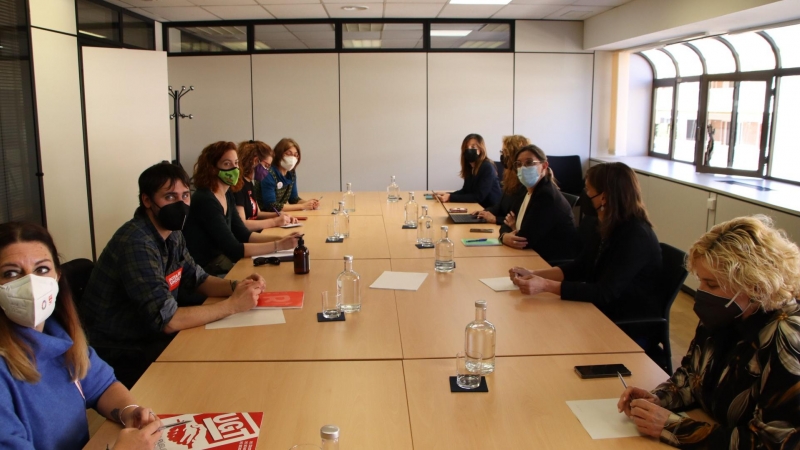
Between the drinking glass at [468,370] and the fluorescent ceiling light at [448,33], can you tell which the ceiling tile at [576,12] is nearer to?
the fluorescent ceiling light at [448,33]

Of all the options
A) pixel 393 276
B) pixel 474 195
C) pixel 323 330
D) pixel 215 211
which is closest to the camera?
pixel 323 330

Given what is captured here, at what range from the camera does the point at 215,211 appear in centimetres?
394

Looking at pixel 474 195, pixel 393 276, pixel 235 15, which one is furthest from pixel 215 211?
pixel 235 15

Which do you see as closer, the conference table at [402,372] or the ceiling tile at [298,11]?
the conference table at [402,372]

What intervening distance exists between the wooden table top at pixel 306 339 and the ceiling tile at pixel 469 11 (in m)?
5.11

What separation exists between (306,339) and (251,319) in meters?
0.35

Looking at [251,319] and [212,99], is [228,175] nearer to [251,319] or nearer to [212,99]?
[251,319]

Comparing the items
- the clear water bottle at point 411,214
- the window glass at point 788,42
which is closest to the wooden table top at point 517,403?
the clear water bottle at point 411,214

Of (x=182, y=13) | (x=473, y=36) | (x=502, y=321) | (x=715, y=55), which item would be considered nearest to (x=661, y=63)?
(x=715, y=55)

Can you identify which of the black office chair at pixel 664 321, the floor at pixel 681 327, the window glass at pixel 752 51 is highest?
the window glass at pixel 752 51

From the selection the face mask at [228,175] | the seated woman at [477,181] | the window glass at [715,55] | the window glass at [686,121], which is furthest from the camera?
the window glass at [686,121]

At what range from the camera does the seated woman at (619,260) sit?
286cm

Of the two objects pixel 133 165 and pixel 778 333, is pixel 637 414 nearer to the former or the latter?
pixel 778 333

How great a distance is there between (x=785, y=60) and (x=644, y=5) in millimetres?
1426
